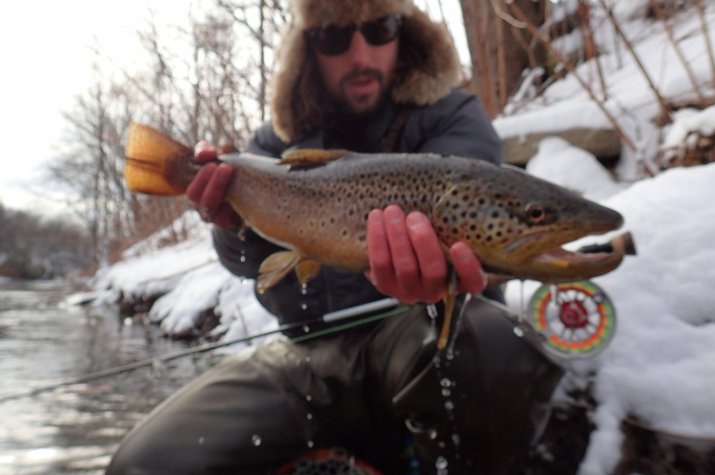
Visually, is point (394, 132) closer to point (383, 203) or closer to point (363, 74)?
point (363, 74)

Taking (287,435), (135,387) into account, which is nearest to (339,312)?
(287,435)

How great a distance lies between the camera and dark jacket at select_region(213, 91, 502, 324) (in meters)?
2.24

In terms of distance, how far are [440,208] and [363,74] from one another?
128cm

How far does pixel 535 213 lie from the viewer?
1.24 meters

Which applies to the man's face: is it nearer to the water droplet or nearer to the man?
the man

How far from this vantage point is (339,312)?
2.14 m

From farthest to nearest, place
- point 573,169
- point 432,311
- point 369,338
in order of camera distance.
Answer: point 573,169 → point 369,338 → point 432,311

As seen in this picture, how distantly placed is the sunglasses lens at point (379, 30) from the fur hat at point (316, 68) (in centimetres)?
3

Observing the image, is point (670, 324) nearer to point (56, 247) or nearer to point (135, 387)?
point (135, 387)

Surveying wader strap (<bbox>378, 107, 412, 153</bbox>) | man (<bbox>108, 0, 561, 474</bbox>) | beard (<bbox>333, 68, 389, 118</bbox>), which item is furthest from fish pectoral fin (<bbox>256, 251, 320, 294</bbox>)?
beard (<bbox>333, 68, 389, 118</bbox>)

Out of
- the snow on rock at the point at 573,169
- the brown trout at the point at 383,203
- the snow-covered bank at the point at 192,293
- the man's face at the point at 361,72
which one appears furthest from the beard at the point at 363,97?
the snow on rock at the point at 573,169

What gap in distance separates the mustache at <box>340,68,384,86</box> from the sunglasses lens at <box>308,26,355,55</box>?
110 millimetres

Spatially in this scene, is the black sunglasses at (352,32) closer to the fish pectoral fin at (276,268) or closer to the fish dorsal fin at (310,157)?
the fish dorsal fin at (310,157)

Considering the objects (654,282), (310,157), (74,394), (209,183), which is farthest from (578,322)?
(74,394)
